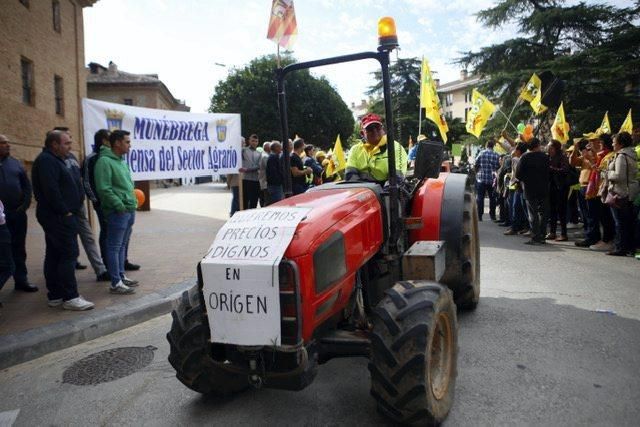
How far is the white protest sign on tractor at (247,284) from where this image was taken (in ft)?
7.47

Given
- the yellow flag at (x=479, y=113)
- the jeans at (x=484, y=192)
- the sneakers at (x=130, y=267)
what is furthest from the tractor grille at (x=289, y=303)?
the yellow flag at (x=479, y=113)

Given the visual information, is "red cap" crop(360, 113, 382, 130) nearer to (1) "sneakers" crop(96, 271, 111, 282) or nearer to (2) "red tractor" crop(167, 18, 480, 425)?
(2) "red tractor" crop(167, 18, 480, 425)

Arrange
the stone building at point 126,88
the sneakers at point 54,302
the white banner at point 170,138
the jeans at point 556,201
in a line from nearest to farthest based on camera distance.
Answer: the sneakers at point 54,302
the white banner at point 170,138
the jeans at point 556,201
the stone building at point 126,88

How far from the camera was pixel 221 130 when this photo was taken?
Result: 10.4 m

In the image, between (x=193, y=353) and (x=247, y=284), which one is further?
(x=193, y=353)

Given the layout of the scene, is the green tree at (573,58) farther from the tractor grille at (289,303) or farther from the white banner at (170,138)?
the tractor grille at (289,303)

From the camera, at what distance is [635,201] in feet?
24.5

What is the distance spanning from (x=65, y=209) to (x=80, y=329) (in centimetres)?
128

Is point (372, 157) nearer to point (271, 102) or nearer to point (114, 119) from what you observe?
point (114, 119)

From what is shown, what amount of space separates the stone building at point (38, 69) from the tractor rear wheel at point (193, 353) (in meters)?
13.1

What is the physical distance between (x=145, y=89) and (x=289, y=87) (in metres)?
15.3

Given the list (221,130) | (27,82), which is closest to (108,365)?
(221,130)

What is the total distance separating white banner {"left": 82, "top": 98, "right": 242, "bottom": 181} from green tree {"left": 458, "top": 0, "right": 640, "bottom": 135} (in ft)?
58.8

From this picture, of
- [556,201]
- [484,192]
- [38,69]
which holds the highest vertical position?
[38,69]
